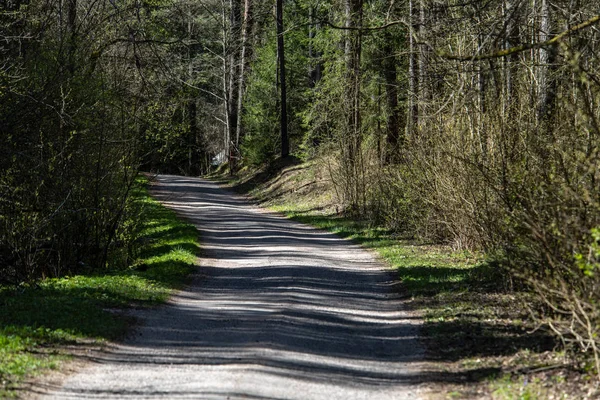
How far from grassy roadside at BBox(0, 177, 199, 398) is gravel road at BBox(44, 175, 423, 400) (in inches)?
16.3

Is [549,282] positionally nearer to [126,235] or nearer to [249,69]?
[126,235]

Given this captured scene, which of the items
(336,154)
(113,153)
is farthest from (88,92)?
(336,154)

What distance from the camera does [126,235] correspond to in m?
19.8

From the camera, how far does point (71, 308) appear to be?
39.1 feet

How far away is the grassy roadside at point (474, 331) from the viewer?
8.35 metres

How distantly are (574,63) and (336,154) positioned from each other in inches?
788

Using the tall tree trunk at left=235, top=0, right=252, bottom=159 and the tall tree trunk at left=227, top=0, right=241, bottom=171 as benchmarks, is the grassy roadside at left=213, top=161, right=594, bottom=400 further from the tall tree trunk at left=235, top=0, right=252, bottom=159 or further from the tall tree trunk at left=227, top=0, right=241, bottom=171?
the tall tree trunk at left=227, top=0, right=241, bottom=171

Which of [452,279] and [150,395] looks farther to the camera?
[452,279]

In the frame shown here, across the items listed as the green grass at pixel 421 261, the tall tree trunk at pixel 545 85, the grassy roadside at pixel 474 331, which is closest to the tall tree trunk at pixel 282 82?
the green grass at pixel 421 261

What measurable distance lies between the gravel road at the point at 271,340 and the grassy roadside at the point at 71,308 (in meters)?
0.41

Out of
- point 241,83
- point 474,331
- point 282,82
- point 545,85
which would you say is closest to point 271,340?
point 474,331

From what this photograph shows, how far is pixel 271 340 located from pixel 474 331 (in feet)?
8.87

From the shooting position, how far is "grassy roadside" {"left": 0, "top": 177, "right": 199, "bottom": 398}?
30.2 feet

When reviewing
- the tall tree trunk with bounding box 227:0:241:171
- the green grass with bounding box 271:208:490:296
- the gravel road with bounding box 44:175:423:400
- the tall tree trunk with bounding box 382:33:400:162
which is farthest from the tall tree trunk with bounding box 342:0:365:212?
the tall tree trunk with bounding box 227:0:241:171
